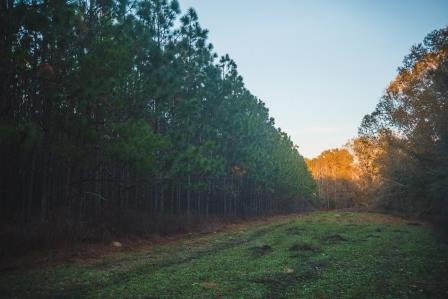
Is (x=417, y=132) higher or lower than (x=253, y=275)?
higher

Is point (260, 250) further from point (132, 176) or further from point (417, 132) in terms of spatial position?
point (417, 132)

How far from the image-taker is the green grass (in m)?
7.05

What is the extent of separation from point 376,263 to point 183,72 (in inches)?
607

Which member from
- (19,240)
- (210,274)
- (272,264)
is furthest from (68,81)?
(272,264)

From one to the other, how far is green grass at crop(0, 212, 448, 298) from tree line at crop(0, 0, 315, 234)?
11.9ft

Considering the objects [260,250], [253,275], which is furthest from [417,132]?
[253,275]

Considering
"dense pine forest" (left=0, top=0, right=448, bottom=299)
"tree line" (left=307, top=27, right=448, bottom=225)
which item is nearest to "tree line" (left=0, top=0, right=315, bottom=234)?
"dense pine forest" (left=0, top=0, right=448, bottom=299)

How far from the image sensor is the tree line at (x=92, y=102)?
11.0m

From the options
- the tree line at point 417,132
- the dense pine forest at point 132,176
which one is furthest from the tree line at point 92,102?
the tree line at point 417,132

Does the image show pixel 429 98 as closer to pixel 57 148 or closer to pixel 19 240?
pixel 57 148

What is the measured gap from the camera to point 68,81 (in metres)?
11.9

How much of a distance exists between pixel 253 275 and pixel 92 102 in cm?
919

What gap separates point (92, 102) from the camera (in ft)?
44.7

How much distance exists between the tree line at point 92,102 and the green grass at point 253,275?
3.62 m
